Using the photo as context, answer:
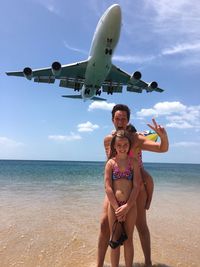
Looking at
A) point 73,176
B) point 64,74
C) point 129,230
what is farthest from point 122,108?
point 73,176

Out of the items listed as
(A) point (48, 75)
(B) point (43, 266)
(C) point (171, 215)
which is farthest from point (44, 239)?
(A) point (48, 75)

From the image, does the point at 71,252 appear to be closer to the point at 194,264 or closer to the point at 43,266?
the point at 43,266

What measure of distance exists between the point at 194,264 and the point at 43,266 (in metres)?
2.34

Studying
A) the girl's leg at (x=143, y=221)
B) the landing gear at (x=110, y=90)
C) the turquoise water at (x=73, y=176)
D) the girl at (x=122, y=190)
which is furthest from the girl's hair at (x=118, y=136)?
the landing gear at (x=110, y=90)

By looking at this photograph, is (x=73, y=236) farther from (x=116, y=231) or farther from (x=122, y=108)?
(x=122, y=108)

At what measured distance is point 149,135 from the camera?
14.9ft

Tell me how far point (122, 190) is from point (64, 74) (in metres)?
21.8

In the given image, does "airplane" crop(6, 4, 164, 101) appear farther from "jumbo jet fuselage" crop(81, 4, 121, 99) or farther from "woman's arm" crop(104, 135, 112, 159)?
"woman's arm" crop(104, 135, 112, 159)

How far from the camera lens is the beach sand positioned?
527cm

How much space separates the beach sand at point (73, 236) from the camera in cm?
527

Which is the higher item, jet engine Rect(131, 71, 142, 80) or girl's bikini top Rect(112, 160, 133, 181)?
jet engine Rect(131, 71, 142, 80)

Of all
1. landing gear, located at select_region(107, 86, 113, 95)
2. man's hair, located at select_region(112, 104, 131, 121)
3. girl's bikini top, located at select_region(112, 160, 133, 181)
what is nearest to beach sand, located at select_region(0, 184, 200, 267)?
girl's bikini top, located at select_region(112, 160, 133, 181)

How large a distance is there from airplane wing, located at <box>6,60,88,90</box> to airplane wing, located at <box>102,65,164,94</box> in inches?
87.8

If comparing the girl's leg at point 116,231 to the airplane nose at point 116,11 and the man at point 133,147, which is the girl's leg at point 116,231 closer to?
the man at point 133,147
